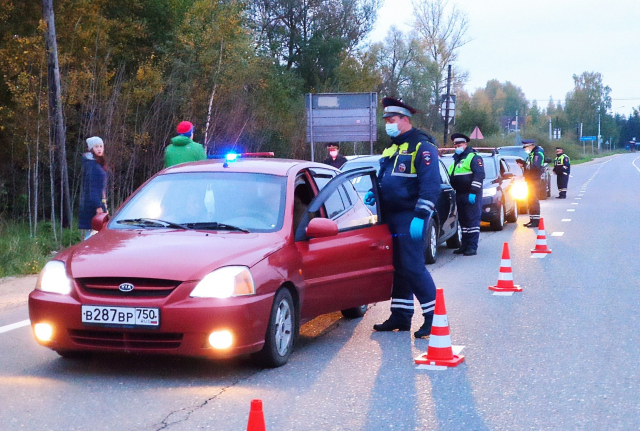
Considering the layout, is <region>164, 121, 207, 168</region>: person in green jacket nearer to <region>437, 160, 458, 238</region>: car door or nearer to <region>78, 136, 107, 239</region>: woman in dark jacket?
<region>78, 136, 107, 239</region>: woman in dark jacket

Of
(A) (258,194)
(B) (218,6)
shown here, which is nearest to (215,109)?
(B) (218,6)

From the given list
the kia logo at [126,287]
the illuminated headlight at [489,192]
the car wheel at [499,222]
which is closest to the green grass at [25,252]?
the kia logo at [126,287]

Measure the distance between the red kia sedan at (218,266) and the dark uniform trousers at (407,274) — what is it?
0.28 feet

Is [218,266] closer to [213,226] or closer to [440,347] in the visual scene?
[213,226]

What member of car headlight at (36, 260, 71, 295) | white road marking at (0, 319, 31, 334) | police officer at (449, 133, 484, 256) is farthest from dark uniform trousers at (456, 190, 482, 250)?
car headlight at (36, 260, 71, 295)

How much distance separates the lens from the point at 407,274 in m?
7.55

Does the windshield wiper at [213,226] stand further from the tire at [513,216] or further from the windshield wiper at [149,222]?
the tire at [513,216]

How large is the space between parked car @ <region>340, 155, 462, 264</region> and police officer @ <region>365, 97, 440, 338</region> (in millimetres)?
4693

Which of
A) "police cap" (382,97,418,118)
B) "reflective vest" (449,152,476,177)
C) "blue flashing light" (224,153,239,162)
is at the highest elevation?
"police cap" (382,97,418,118)

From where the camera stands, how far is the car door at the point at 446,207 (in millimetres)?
13414

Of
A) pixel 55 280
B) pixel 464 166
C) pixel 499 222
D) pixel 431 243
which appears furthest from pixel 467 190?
pixel 55 280

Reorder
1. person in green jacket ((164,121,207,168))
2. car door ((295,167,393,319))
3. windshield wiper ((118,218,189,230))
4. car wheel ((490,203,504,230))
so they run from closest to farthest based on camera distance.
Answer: windshield wiper ((118,218,189,230)) → car door ((295,167,393,319)) → person in green jacket ((164,121,207,168)) → car wheel ((490,203,504,230))

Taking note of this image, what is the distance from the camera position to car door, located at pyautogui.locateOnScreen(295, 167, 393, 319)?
22.5 feet

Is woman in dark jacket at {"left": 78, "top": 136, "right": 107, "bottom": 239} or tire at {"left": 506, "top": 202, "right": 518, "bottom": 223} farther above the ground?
woman in dark jacket at {"left": 78, "top": 136, "right": 107, "bottom": 239}
